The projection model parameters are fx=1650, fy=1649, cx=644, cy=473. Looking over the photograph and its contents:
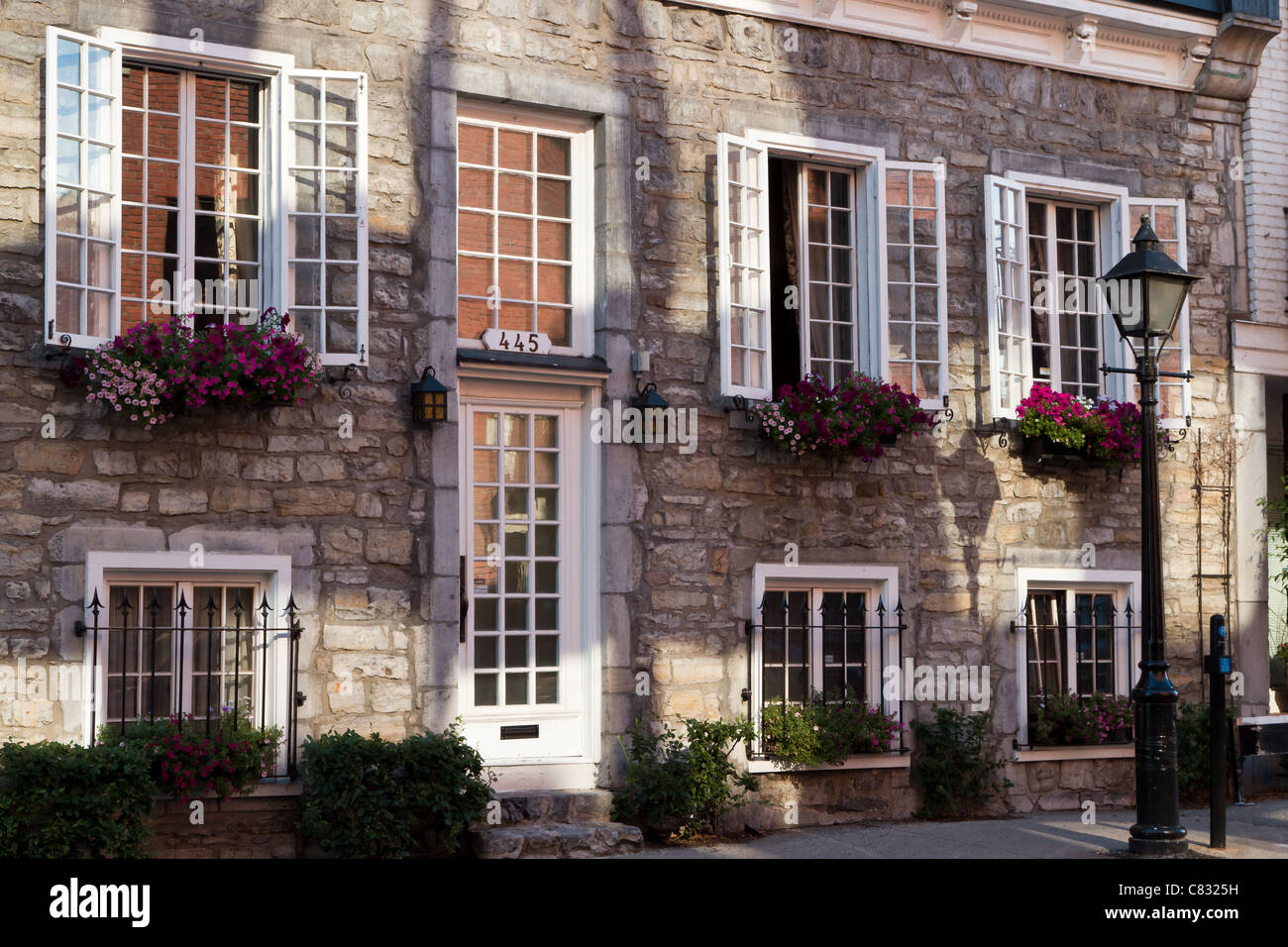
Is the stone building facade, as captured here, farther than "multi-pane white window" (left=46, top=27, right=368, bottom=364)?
Yes

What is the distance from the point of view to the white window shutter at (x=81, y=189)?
8.40m

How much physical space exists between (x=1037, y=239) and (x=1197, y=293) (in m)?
1.45

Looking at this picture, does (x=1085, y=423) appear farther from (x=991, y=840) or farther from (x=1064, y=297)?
(x=991, y=840)

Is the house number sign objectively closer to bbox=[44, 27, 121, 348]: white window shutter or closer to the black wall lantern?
the black wall lantern

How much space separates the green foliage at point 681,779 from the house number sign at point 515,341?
237 cm

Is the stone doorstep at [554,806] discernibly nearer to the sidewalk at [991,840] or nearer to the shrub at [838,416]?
the sidewalk at [991,840]

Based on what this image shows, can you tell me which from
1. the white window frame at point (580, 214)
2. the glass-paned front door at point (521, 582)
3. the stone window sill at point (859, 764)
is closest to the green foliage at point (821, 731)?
the stone window sill at point (859, 764)

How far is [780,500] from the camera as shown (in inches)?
425

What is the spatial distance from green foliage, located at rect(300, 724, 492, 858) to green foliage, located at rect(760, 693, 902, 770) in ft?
7.09

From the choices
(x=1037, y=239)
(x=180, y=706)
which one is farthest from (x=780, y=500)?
(x=180, y=706)

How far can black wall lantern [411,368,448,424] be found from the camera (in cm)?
944

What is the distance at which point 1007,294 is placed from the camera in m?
11.7

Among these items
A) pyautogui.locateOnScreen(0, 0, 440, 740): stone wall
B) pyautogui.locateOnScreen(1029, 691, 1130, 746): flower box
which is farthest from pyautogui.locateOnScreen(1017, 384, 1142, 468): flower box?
pyautogui.locateOnScreen(0, 0, 440, 740): stone wall
